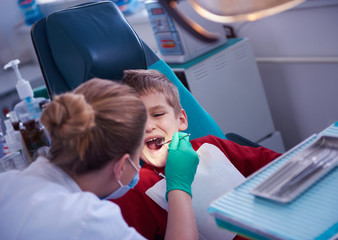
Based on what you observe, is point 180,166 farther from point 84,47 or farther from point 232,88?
point 232,88

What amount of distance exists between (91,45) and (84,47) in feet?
0.09

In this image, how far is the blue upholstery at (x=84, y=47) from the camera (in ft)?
5.01

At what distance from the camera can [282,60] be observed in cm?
236

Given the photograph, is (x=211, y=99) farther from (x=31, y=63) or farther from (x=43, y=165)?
(x=31, y=63)

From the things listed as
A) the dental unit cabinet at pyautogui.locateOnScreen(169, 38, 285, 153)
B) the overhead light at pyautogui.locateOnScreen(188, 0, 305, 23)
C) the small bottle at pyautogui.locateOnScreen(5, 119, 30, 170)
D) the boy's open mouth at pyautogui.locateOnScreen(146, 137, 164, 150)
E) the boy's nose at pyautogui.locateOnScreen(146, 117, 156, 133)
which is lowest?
the dental unit cabinet at pyautogui.locateOnScreen(169, 38, 285, 153)

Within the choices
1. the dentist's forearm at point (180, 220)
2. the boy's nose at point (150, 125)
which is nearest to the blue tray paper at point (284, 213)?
the dentist's forearm at point (180, 220)

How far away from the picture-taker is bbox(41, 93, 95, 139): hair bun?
2.99 feet

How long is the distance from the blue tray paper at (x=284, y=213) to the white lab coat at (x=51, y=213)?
0.23m

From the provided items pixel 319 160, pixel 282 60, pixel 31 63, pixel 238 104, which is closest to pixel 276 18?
pixel 282 60

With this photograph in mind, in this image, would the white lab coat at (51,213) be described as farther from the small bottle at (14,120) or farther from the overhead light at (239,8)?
the small bottle at (14,120)

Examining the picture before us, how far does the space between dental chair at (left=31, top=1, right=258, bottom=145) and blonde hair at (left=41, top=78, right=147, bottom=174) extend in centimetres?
52

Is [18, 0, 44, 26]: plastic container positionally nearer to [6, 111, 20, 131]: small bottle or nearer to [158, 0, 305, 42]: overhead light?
[6, 111, 20, 131]: small bottle

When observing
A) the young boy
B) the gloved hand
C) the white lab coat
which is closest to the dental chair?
the young boy

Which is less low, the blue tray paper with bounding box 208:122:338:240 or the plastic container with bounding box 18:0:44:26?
the plastic container with bounding box 18:0:44:26
